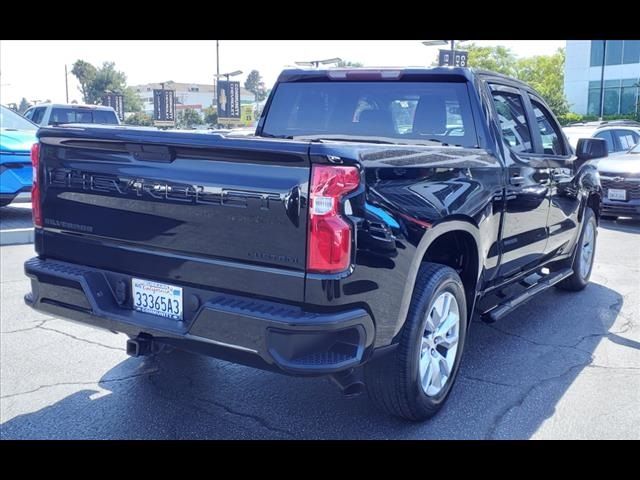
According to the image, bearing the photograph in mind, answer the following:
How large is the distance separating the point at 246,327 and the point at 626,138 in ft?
41.9

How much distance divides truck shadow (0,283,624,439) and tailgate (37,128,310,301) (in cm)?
87

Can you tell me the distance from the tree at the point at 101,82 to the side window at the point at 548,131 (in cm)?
7120

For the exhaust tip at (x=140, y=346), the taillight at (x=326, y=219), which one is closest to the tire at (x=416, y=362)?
the taillight at (x=326, y=219)

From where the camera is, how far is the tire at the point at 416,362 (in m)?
3.26

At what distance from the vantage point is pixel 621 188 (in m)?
10.5

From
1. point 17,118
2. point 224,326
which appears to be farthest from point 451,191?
point 17,118

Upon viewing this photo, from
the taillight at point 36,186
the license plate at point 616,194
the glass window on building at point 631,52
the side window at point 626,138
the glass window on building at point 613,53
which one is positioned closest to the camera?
the taillight at point 36,186

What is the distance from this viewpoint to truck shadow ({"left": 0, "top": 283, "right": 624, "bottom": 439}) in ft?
11.3

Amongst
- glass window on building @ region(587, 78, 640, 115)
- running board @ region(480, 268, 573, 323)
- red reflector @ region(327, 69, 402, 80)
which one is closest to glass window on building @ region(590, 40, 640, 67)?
glass window on building @ region(587, 78, 640, 115)

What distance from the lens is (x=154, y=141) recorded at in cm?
310

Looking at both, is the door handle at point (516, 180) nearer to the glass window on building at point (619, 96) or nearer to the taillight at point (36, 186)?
the taillight at point (36, 186)

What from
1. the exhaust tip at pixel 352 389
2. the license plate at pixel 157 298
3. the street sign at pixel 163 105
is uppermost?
the street sign at pixel 163 105

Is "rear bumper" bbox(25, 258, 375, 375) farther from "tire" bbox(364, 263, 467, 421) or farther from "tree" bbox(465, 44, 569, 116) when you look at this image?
"tree" bbox(465, 44, 569, 116)

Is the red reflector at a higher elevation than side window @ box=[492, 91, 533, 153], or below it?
higher
